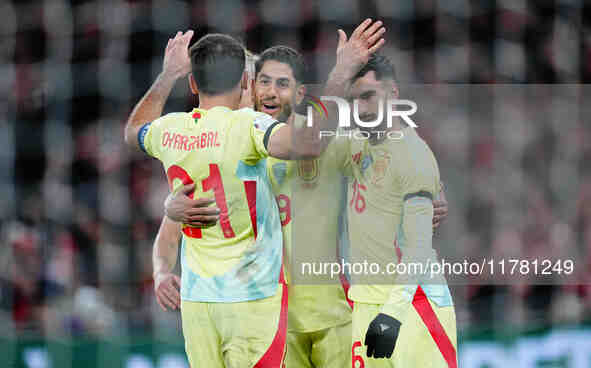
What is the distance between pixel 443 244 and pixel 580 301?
157 centimetres

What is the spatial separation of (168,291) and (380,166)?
943 mm

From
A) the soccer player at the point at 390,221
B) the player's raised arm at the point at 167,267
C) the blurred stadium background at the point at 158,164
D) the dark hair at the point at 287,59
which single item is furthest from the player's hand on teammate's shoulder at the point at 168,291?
the blurred stadium background at the point at 158,164

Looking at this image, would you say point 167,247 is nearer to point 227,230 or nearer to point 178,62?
point 227,230

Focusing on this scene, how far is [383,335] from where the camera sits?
3.00 meters

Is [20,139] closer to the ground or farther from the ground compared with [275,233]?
farther from the ground

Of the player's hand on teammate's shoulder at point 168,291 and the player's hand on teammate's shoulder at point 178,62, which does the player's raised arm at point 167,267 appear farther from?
the player's hand on teammate's shoulder at point 178,62

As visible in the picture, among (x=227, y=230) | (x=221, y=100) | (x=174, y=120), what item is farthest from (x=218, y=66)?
(x=227, y=230)

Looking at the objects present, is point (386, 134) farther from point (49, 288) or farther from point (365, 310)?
point (49, 288)

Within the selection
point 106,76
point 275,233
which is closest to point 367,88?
point 275,233

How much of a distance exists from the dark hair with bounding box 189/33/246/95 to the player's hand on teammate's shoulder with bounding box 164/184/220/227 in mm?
374

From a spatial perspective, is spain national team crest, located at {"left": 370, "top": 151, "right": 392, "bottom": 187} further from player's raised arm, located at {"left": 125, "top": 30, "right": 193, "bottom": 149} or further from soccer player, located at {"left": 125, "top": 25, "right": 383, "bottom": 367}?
player's raised arm, located at {"left": 125, "top": 30, "right": 193, "bottom": 149}

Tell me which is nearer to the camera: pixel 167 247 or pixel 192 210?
pixel 192 210

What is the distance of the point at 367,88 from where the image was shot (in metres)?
3.30

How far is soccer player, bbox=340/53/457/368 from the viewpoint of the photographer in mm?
3172
